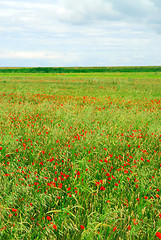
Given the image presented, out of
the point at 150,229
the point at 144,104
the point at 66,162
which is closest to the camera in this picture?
the point at 150,229

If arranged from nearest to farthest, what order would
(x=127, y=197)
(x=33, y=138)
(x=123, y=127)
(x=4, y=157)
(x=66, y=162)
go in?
(x=127, y=197), (x=66, y=162), (x=4, y=157), (x=33, y=138), (x=123, y=127)

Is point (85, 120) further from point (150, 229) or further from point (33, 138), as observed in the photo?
point (150, 229)

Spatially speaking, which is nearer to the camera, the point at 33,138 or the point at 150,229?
the point at 150,229

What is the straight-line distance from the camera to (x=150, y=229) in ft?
6.84

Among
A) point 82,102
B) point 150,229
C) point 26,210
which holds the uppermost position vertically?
point 82,102

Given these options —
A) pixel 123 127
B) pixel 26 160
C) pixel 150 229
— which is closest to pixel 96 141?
pixel 26 160

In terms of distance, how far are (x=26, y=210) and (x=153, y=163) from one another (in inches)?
95.1

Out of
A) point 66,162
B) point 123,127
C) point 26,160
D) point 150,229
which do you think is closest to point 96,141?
point 66,162

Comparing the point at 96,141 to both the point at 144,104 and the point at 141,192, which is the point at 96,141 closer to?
the point at 141,192

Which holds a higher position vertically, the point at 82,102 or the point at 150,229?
the point at 82,102

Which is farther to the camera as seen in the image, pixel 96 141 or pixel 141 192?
pixel 96 141

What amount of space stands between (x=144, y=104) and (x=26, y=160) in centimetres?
822

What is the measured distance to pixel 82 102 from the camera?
1055 centimetres

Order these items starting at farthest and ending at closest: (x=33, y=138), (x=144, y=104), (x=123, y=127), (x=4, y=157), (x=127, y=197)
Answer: (x=144, y=104) → (x=123, y=127) → (x=33, y=138) → (x=4, y=157) → (x=127, y=197)
